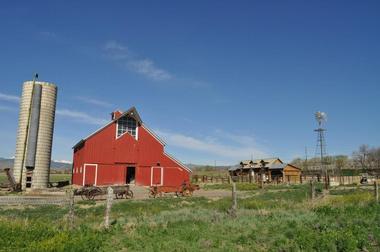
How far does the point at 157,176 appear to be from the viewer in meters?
41.8

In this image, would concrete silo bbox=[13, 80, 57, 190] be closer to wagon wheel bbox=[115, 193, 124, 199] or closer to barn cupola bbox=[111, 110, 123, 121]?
barn cupola bbox=[111, 110, 123, 121]

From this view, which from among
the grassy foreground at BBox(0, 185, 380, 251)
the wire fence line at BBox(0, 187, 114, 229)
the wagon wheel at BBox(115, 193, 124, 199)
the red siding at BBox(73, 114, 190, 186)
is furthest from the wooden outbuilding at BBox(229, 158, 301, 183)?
the grassy foreground at BBox(0, 185, 380, 251)

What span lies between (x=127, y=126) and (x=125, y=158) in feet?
11.4

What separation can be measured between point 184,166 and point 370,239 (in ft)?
111

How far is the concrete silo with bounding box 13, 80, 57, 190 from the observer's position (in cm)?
3638

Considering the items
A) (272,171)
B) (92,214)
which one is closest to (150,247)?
(92,214)

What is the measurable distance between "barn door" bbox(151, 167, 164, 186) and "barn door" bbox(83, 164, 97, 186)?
21.1 ft

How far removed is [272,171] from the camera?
216 feet

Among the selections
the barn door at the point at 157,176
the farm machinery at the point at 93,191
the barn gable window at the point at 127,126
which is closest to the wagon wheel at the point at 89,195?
the farm machinery at the point at 93,191

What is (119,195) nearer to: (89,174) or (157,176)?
(89,174)

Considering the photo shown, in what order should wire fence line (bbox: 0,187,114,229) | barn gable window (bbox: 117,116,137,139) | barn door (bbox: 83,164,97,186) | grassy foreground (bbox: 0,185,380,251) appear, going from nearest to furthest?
grassy foreground (bbox: 0,185,380,251)
wire fence line (bbox: 0,187,114,229)
barn door (bbox: 83,164,97,186)
barn gable window (bbox: 117,116,137,139)

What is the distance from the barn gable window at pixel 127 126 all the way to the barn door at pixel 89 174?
4406 mm

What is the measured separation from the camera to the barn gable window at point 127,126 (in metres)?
40.6

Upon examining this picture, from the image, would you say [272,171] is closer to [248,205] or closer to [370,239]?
[248,205]
